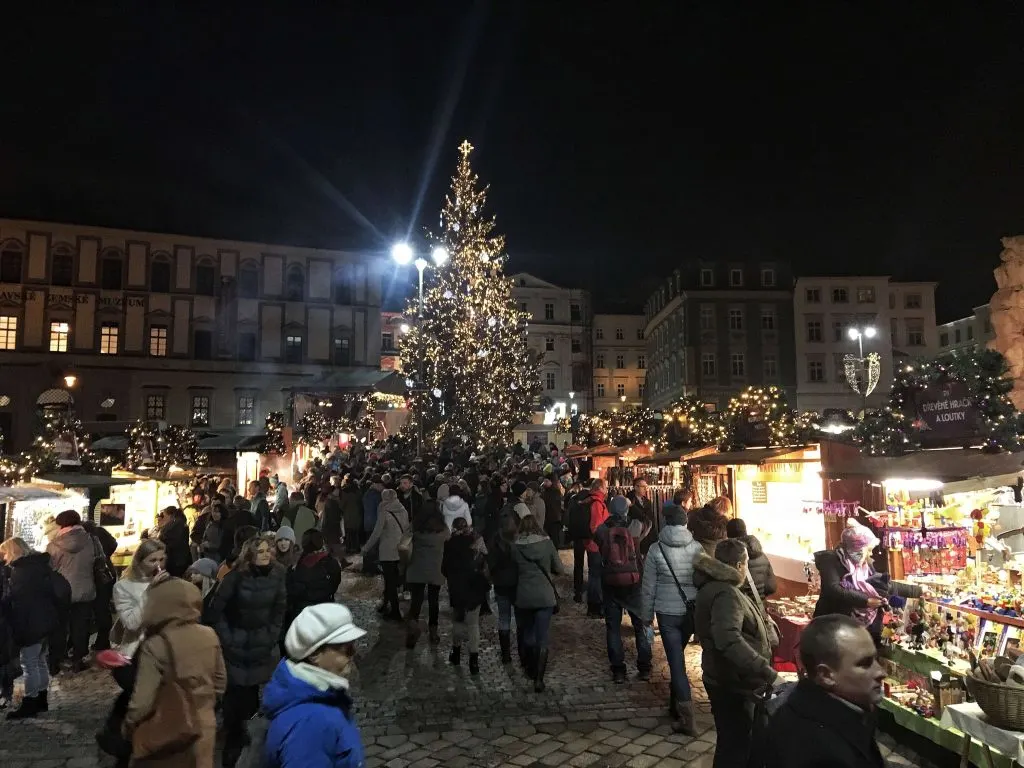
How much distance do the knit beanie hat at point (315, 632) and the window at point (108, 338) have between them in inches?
1914

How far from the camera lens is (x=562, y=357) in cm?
6625

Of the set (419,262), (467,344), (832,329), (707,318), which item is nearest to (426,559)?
(419,262)

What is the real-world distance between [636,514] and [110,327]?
44.6m

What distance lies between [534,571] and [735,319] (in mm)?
51459

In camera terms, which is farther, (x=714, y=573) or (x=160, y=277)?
(x=160, y=277)

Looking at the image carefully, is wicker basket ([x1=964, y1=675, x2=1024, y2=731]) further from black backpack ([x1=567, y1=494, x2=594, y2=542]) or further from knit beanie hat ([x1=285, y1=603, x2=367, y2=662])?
black backpack ([x1=567, y1=494, x2=594, y2=542])

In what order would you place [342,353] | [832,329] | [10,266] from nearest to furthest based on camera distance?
[10,266] < [342,353] < [832,329]

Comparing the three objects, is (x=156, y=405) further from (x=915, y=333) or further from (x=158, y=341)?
(x=915, y=333)

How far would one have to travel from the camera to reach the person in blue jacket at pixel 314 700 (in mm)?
2496

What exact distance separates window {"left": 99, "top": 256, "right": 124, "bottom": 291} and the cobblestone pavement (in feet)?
144

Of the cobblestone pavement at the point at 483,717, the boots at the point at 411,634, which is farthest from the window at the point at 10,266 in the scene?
the boots at the point at 411,634

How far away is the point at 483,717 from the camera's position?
6.45 meters

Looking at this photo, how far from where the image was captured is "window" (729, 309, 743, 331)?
54938mm

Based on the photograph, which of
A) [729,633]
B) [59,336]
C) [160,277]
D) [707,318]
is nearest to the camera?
[729,633]
